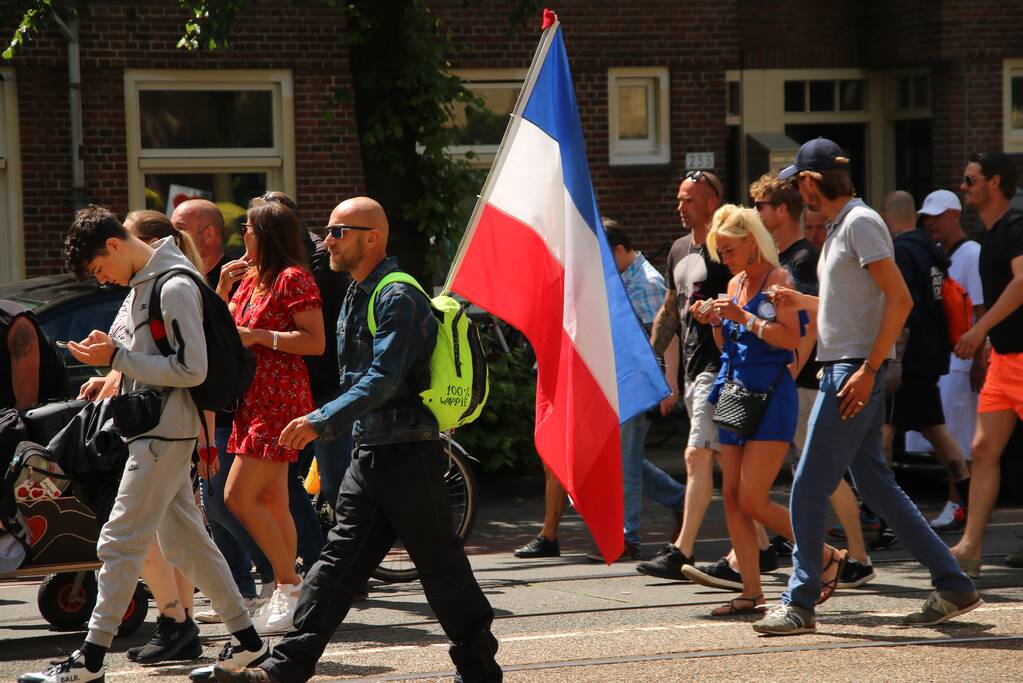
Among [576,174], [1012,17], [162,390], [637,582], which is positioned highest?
[1012,17]

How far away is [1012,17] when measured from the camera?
17484 millimetres

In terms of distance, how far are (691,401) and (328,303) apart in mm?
1959

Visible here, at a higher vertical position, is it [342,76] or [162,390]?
[342,76]

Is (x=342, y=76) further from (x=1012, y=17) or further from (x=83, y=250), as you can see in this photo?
(x=83, y=250)

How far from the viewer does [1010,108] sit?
17.8 m

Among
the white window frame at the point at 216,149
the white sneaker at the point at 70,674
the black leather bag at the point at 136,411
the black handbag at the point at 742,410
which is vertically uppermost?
the white window frame at the point at 216,149

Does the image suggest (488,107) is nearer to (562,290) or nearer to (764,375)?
(764,375)

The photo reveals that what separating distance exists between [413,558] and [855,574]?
3.14 metres

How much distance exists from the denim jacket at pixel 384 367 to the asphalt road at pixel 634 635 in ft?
3.70

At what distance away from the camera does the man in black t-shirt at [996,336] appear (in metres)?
8.05

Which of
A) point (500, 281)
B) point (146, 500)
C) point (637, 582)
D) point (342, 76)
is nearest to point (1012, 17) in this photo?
point (342, 76)

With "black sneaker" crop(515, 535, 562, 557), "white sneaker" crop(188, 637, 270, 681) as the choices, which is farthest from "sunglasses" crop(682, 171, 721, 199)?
"white sneaker" crop(188, 637, 270, 681)

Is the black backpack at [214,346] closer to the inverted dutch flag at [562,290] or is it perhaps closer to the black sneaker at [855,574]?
the inverted dutch flag at [562,290]

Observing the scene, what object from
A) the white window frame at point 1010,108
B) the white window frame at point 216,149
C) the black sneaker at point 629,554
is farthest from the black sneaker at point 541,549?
the white window frame at point 1010,108
